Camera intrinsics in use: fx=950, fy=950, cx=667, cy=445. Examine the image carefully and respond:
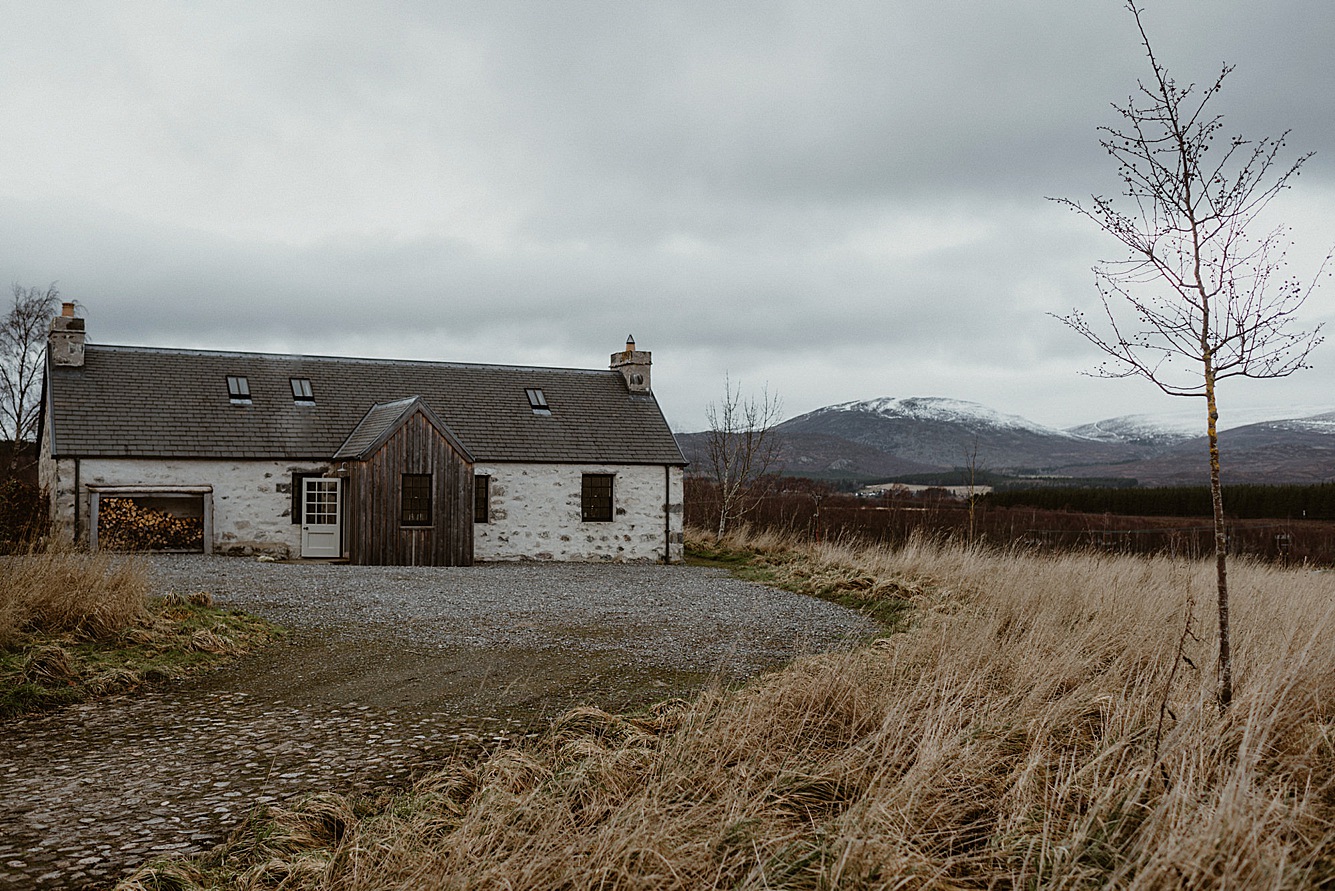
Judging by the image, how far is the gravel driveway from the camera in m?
4.63

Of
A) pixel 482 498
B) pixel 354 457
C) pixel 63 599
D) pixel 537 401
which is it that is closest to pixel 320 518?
pixel 354 457

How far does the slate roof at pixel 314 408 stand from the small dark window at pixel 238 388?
15cm

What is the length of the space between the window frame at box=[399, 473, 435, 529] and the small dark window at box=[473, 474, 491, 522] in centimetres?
217

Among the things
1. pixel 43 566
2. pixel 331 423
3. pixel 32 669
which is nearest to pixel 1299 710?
pixel 32 669

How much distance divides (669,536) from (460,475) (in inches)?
221

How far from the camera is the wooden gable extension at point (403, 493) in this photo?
19000 mm

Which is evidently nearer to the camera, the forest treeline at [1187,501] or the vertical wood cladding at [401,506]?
the vertical wood cladding at [401,506]

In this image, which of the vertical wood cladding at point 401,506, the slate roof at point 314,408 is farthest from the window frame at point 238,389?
the vertical wood cladding at point 401,506

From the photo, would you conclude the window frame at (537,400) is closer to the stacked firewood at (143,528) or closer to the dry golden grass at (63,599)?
the stacked firewood at (143,528)

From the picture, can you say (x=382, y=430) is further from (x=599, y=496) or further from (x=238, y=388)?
(x=599, y=496)

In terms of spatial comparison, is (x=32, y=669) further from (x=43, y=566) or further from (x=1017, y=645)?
(x=1017, y=645)

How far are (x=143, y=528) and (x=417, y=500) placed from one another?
5690 mm

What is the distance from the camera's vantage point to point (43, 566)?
8711mm

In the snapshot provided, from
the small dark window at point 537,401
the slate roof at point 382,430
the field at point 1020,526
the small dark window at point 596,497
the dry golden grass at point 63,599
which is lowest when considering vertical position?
the field at point 1020,526
